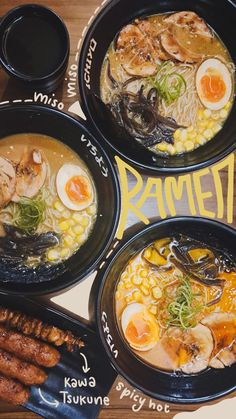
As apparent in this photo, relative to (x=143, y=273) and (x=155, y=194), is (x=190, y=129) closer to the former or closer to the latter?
(x=155, y=194)

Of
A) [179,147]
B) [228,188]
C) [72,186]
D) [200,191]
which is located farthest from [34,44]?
[228,188]

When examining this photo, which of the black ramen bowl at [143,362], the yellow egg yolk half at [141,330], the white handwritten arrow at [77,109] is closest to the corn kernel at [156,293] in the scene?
the yellow egg yolk half at [141,330]

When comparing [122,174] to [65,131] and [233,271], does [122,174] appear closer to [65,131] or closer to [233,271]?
[65,131]

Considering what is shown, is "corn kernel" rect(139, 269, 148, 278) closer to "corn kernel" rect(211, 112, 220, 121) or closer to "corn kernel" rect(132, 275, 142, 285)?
"corn kernel" rect(132, 275, 142, 285)

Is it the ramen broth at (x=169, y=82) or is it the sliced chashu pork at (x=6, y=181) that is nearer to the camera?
the sliced chashu pork at (x=6, y=181)

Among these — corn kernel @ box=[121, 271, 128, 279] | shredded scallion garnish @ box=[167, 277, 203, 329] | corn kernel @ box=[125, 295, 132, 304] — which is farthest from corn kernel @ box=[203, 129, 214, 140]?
corn kernel @ box=[125, 295, 132, 304]

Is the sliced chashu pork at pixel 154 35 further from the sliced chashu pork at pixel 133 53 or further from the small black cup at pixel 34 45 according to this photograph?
the small black cup at pixel 34 45
